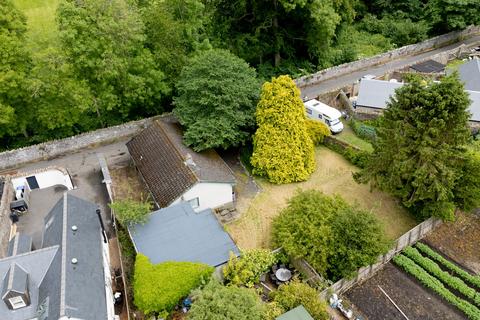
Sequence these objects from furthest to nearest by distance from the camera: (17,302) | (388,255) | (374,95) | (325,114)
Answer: (374,95) → (325,114) → (388,255) → (17,302)

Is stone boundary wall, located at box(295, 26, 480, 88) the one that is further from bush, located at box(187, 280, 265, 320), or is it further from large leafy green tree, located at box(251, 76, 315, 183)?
bush, located at box(187, 280, 265, 320)

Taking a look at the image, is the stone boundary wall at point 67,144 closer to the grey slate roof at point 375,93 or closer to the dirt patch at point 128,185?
the dirt patch at point 128,185

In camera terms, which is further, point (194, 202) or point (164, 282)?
point (194, 202)

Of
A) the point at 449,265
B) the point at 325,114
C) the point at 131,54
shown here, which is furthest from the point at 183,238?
the point at 325,114

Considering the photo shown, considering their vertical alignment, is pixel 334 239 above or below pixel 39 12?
below

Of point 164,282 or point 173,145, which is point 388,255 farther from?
point 173,145

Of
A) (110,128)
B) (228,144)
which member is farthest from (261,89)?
(110,128)

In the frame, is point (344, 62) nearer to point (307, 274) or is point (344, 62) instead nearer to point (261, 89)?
point (261, 89)

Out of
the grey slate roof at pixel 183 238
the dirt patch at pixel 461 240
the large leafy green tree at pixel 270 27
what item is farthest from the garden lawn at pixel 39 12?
the dirt patch at pixel 461 240
